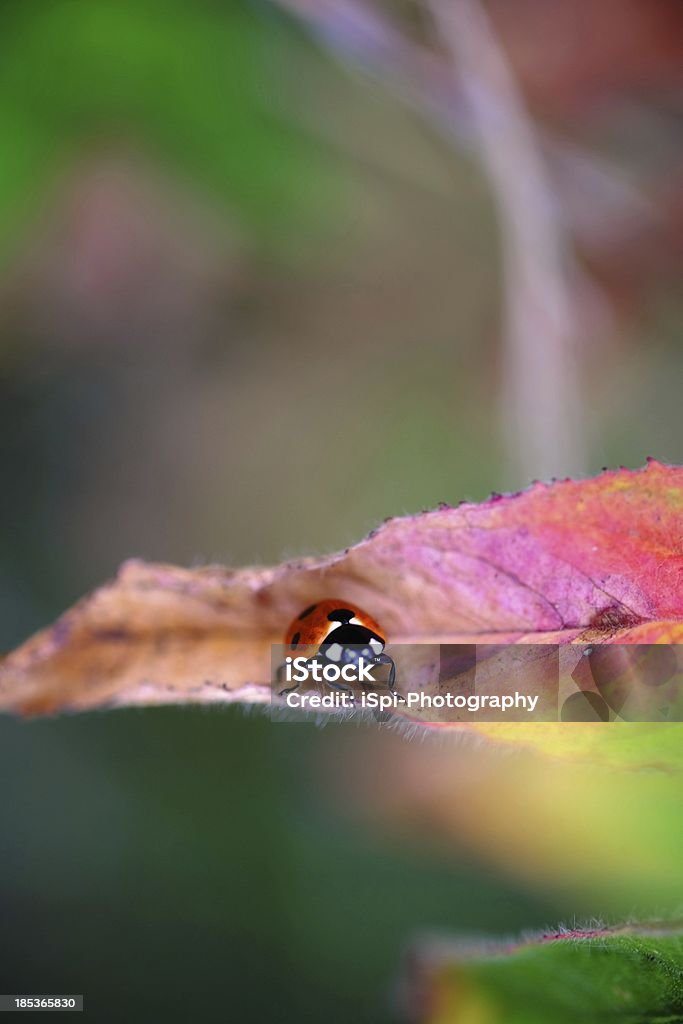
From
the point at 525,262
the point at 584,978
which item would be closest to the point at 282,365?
the point at 525,262

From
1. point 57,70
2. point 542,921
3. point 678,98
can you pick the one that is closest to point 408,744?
point 542,921

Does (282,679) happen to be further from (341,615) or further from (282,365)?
(282,365)

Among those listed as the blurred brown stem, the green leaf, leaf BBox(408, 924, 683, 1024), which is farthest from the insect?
the green leaf

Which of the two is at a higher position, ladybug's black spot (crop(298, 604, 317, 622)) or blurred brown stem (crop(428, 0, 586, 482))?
blurred brown stem (crop(428, 0, 586, 482))

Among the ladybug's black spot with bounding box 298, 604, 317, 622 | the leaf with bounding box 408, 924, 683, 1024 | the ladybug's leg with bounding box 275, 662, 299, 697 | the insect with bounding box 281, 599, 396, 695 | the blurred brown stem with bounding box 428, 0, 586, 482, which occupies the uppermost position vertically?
the blurred brown stem with bounding box 428, 0, 586, 482

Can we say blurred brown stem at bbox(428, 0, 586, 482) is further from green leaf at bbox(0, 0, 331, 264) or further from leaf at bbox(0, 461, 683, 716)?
leaf at bbox(0, 461, 683, 716)

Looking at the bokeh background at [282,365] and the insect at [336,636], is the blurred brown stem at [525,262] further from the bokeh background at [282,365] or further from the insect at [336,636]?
the insect at [336,636]

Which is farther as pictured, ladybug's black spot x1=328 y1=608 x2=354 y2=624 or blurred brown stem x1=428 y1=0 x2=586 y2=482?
blurred brown stem x1=428 y1=0 x2=586 y2=482
